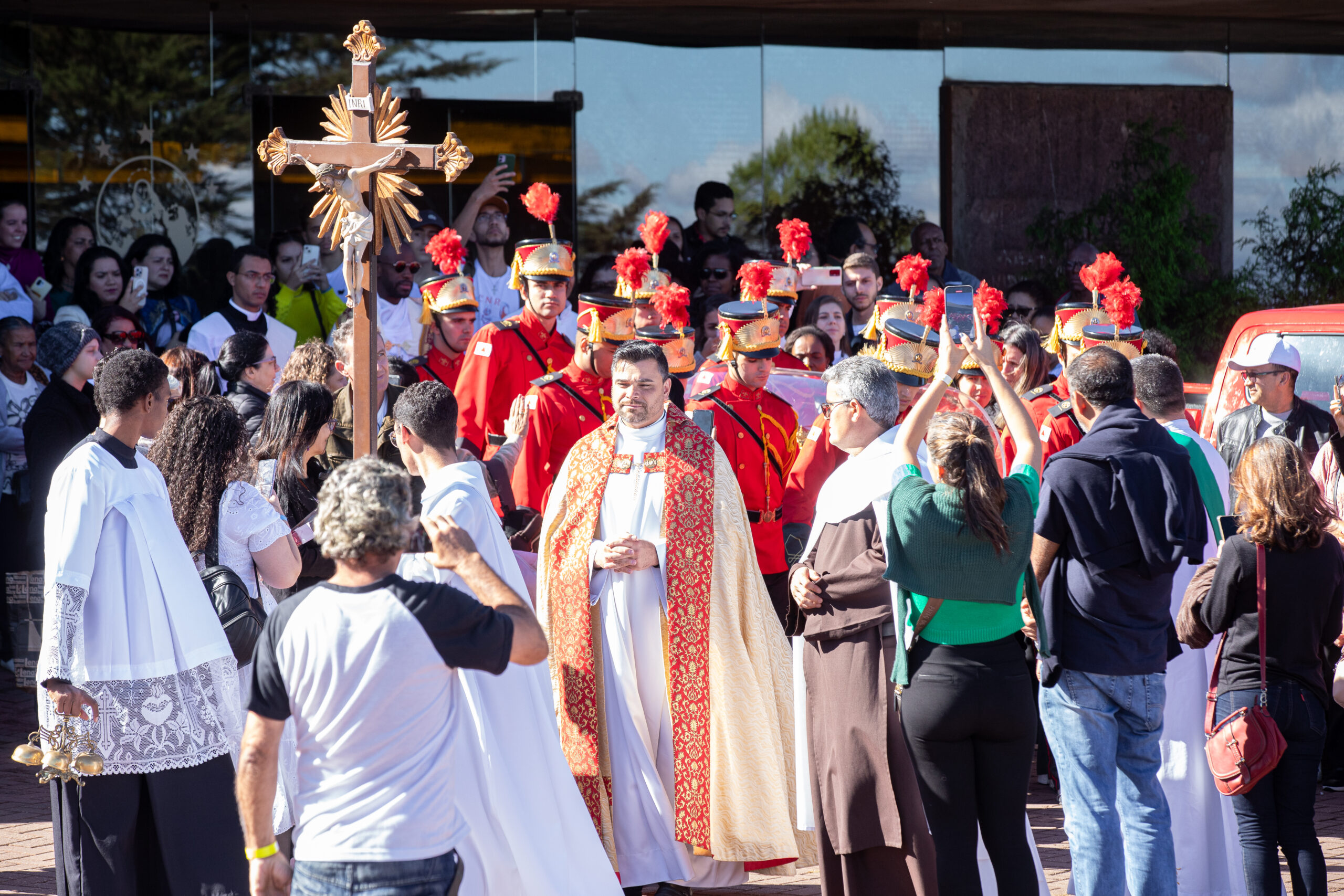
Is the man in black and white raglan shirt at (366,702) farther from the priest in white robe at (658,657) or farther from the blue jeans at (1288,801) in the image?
the blue jeans at (1288,801)

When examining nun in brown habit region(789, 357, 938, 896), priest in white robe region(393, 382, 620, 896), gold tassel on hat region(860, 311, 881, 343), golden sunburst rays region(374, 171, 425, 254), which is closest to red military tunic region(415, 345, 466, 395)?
gold tassel on hat region(860, 311, 881, 343)

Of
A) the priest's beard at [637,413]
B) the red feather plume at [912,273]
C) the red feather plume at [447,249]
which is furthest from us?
the red feather plume at [447,249]

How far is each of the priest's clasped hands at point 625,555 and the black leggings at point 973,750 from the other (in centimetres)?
149

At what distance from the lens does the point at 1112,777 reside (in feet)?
16.2

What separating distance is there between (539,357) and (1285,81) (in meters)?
9.59

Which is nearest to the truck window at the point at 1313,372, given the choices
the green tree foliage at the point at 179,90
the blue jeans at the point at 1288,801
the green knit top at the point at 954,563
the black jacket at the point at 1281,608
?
the black jacket at the point at 1281,608

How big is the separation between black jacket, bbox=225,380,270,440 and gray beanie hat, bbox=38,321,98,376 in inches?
62.6

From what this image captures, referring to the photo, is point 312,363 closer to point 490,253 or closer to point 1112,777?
point 1112,777

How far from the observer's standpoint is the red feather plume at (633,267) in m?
7.11

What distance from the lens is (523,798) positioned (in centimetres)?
485

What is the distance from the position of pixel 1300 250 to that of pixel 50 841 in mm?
11981

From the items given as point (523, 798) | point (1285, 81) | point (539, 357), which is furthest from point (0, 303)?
point (1285, 81)

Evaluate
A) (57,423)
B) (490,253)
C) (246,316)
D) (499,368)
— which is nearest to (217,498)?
(499,368)

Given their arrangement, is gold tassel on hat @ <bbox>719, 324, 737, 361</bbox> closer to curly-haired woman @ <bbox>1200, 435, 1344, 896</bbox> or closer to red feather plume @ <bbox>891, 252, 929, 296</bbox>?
red feather plume @ <bbox>891, 252, 929, 296</bbox>
